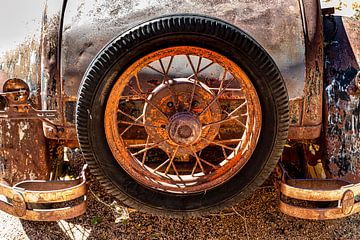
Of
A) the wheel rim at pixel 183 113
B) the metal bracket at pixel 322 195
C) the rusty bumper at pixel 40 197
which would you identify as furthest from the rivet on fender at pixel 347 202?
the rusty bumper at pixel 40 197

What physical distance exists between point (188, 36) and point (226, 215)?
147cm

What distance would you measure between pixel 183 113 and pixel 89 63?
0.62 m

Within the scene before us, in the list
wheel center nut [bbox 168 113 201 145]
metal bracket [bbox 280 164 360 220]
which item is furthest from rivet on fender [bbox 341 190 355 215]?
wheel center nut [bbox 168 113 201 145]

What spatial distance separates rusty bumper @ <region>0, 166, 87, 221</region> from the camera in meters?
3.15

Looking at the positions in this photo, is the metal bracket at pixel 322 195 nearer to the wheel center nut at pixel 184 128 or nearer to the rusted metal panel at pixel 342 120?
the rusted metal panel at pixel 342 120

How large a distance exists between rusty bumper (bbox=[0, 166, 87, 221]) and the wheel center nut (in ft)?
2.12

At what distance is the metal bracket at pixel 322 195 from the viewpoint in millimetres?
3117

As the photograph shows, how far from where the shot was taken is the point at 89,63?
322cm

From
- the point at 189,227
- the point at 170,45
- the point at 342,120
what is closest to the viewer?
the point at 170,45

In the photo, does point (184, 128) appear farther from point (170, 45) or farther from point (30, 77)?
point (30, 77)

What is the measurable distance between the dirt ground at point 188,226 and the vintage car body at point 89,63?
44cm

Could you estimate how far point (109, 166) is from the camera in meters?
3.06

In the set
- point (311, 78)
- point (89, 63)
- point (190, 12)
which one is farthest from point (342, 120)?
point (89, 63)

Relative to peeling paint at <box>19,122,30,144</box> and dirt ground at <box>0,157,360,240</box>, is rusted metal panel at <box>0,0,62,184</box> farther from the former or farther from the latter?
dirt ground at <box>0,157,360,240</box>
